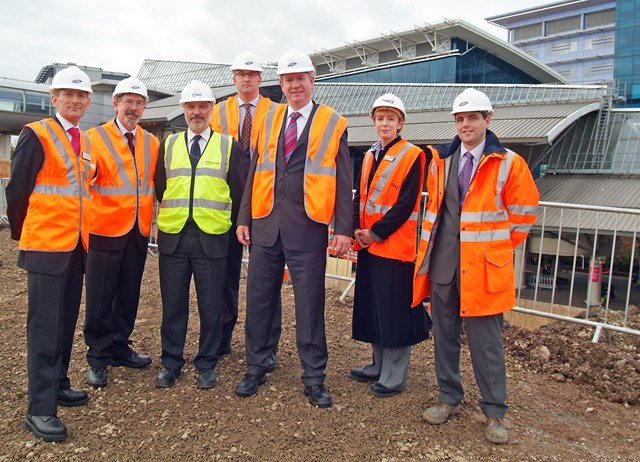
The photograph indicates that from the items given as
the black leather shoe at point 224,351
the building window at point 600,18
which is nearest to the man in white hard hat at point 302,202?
the black leather shoe at point 224,351

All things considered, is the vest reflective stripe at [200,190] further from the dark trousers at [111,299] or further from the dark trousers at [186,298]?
the dark trousers at [111,299]

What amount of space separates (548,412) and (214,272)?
2.56 metres

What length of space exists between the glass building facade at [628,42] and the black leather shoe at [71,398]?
198 feet

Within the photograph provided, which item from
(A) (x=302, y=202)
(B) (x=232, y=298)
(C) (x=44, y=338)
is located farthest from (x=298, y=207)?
(C) (x=44, y=338)

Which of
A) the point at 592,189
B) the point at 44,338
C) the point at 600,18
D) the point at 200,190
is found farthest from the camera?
the point at 600,18

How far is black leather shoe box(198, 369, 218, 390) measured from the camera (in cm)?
370

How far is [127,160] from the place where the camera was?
3816 millimetres

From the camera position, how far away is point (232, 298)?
14.2 feet

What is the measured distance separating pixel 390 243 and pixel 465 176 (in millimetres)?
679

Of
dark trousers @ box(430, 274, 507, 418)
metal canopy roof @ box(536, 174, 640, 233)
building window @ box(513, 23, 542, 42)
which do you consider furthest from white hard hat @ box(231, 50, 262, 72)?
building window @ box(513, 23, 542, 42)

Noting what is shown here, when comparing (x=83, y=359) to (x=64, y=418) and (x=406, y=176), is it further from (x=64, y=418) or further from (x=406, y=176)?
(x=406, y=176)

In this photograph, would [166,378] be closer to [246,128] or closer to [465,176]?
[246,128]

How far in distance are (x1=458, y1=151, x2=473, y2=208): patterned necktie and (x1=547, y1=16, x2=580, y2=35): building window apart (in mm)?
70690

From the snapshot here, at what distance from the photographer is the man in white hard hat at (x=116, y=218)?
3.73m
